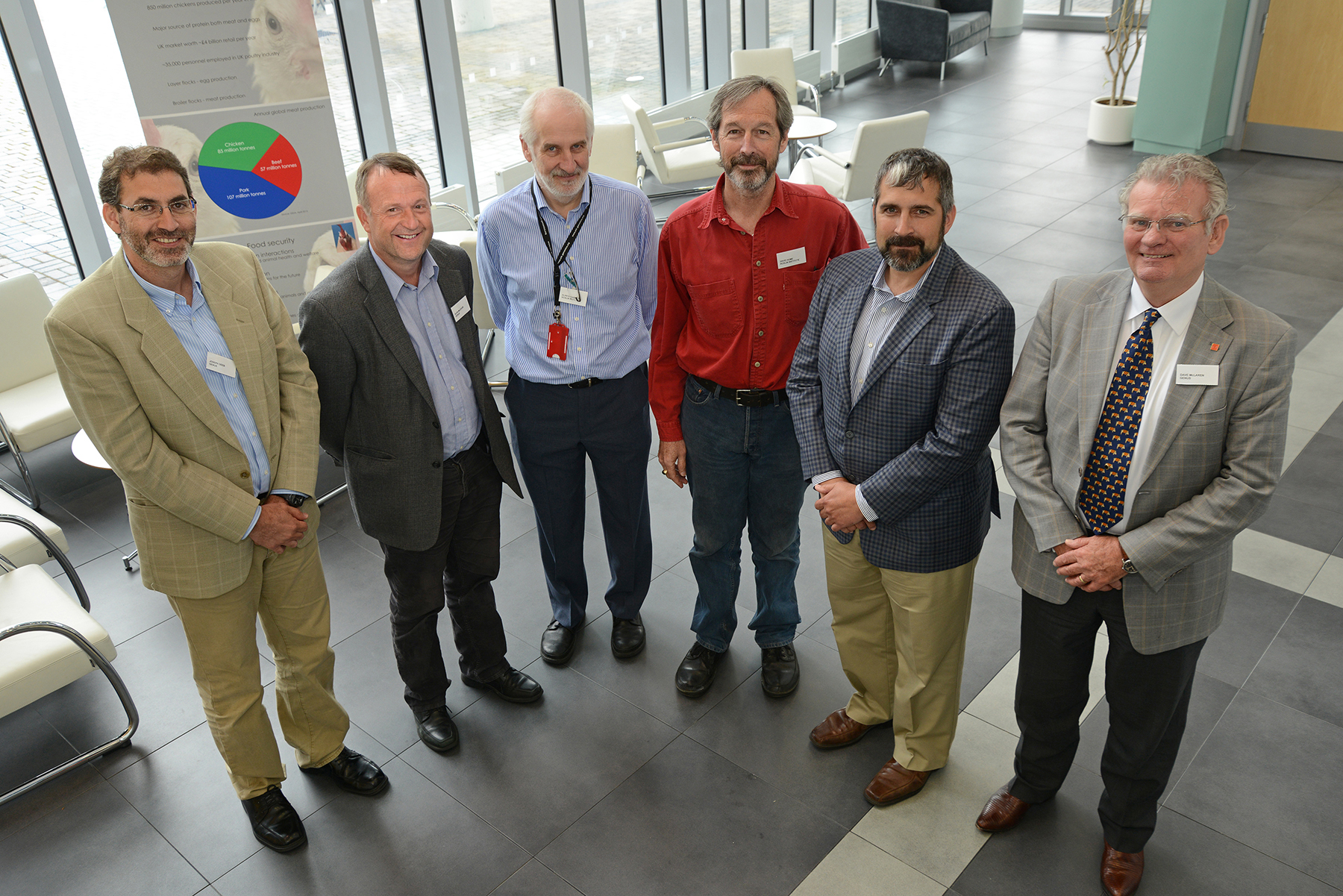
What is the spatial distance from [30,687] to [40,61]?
12.3 ft

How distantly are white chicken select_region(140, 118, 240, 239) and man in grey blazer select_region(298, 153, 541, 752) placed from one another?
1823mm

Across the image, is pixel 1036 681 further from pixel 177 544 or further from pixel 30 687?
pixel 30 687

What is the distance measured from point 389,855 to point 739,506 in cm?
151

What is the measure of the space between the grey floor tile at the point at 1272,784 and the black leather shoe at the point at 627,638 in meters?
1.80

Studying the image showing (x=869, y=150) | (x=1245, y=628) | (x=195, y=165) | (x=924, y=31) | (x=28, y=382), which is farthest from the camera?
(x=924, y=31)

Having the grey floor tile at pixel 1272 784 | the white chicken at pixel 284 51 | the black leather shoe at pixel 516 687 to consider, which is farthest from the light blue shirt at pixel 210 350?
the grey floor tile at pixel 1272 784

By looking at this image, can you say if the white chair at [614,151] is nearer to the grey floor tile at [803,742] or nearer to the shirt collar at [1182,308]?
the grey floor tile at [803,742]

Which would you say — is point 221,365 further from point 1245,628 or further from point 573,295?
point 1245,628

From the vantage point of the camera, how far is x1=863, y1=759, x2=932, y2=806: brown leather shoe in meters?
2.94

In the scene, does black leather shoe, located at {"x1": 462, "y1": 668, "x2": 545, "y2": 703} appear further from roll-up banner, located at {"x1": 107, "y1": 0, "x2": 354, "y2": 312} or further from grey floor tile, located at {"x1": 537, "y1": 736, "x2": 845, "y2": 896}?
roll-up banner, located at {"x1": 107, "y1": 0, "x2": 354, "y2": 312}

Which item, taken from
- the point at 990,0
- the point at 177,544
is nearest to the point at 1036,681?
the point at 177,544

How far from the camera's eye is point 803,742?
3.21 metres

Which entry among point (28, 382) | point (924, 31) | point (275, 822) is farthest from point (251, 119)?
point (924, 31)

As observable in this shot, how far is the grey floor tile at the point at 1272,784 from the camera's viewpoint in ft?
9.11
